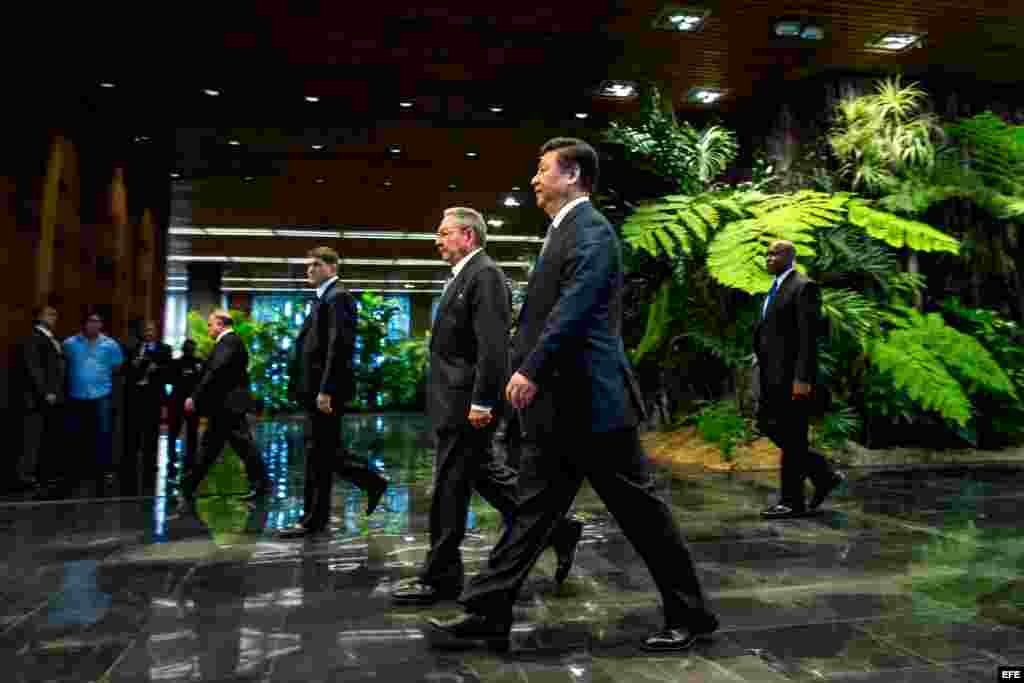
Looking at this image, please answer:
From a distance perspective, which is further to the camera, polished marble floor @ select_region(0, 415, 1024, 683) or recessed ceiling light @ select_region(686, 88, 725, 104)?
recessed ceiling light @ select_region(686, 88, 725, 104)

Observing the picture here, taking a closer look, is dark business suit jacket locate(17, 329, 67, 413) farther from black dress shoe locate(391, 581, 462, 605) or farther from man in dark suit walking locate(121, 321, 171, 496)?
black dress shoe locate(391, 581, 462, 605)

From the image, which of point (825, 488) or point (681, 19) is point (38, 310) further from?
point (681, 19)

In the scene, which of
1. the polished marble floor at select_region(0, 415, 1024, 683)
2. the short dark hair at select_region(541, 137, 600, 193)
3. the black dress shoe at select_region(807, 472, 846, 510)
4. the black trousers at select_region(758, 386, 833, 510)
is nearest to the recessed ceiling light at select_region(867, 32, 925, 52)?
the polished marble floor at select_region(0, 415, 1024, 683)

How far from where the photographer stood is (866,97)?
9297 mm

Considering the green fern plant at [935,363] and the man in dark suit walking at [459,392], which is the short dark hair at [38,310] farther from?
the green fern plant at [935,363]

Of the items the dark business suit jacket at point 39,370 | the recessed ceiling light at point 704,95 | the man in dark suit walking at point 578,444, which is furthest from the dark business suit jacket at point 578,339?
the recessed ceiling light at point 704,95

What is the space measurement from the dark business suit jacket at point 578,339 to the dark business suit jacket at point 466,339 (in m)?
0.40

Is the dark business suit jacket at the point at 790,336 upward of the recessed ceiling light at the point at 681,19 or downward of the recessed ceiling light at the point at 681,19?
downward

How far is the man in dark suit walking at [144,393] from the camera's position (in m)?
9.09

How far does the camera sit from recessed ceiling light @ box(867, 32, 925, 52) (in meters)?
8.73

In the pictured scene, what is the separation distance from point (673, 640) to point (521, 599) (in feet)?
2.72

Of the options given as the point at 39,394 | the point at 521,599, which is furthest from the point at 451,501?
the point at 39,394

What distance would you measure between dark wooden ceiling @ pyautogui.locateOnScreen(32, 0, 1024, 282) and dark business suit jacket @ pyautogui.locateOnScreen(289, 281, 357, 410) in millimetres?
4793

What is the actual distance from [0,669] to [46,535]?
2.53 meters
